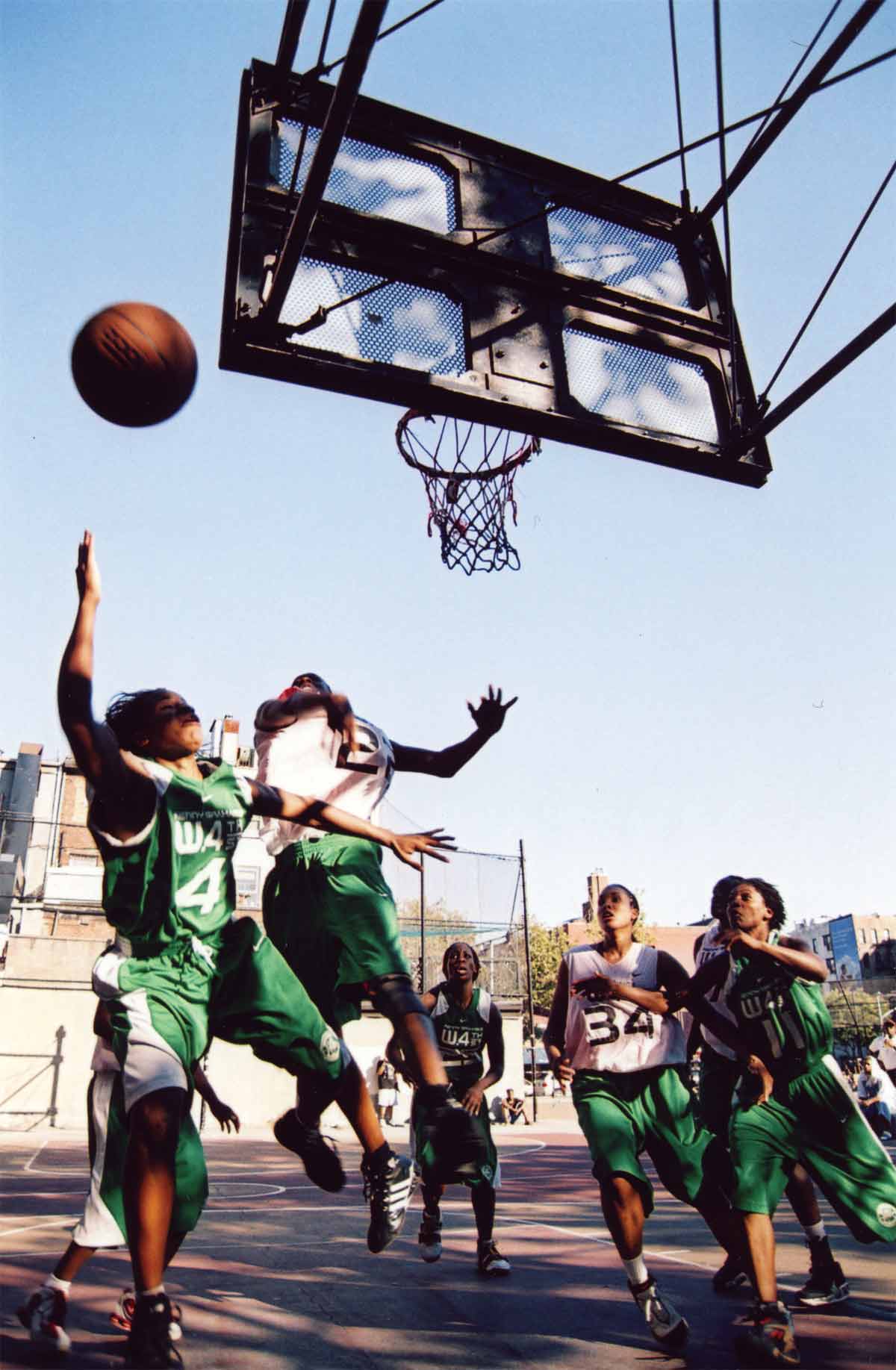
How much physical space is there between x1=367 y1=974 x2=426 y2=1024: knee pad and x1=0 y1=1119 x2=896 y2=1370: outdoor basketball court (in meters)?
Answer: 1.02

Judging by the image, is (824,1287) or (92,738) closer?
(92,738)

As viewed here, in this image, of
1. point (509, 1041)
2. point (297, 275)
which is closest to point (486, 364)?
point (297, 275)

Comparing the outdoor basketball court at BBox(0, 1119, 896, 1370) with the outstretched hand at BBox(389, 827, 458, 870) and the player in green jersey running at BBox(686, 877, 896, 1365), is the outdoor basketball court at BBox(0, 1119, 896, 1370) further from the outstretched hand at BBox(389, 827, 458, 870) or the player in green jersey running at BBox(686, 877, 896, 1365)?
the outstretched hand at BBox(389, 827, 458, 870)

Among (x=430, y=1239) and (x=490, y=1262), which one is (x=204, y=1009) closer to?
(x=490, y=1262)

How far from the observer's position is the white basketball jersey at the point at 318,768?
3947 millimetres

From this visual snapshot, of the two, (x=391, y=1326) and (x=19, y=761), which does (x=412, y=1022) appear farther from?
(x=19, y=761)

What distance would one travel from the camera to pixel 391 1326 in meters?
3.43

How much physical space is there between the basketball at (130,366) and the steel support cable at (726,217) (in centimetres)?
292

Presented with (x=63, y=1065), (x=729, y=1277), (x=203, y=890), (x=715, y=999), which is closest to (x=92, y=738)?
(x=203, y=890)

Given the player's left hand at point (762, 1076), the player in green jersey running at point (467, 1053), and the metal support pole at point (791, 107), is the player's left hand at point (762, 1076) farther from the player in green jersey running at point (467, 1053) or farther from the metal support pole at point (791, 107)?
the metal support pole at point (791, 107)

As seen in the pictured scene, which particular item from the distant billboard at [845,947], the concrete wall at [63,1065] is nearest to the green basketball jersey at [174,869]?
the concrete wall at [63,1065]

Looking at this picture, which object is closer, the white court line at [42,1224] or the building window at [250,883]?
the white court line at [42,1224]

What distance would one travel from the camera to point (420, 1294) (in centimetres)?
402

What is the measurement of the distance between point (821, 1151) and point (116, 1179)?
2.67 meters
